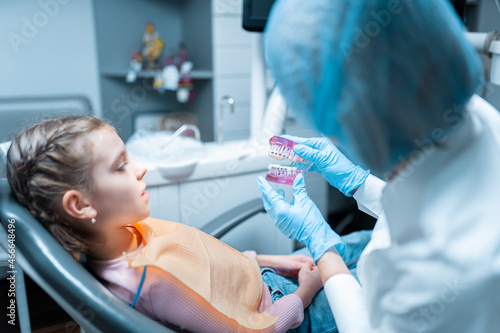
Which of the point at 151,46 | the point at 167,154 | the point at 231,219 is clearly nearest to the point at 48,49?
the point at 151,46

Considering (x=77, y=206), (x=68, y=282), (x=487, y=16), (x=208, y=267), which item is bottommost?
(x=208, y=267)

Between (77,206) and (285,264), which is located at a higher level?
(77,206)

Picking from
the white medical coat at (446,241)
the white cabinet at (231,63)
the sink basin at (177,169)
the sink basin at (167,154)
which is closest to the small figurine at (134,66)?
the white cabinet at (231,63)

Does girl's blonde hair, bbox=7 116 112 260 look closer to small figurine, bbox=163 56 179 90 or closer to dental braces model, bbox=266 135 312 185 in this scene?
dental braces model, bbox=266 135 312 185

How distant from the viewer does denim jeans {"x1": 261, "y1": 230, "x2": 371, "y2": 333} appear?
→ 114 cm

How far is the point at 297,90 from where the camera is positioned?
73 centimetres

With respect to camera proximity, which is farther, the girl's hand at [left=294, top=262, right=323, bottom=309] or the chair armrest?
the chair armrest

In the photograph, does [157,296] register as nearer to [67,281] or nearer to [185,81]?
[67,281]

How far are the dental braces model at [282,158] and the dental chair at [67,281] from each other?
1.77 ft

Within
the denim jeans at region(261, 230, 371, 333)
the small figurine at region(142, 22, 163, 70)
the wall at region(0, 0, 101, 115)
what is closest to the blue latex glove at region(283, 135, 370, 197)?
the denim jeans at region(261, 230, 371, 333)

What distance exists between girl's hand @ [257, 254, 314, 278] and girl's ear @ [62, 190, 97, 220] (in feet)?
2.06

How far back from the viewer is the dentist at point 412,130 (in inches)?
24.8

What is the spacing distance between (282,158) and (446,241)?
0.62 m

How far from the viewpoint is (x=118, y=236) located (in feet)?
3.40
